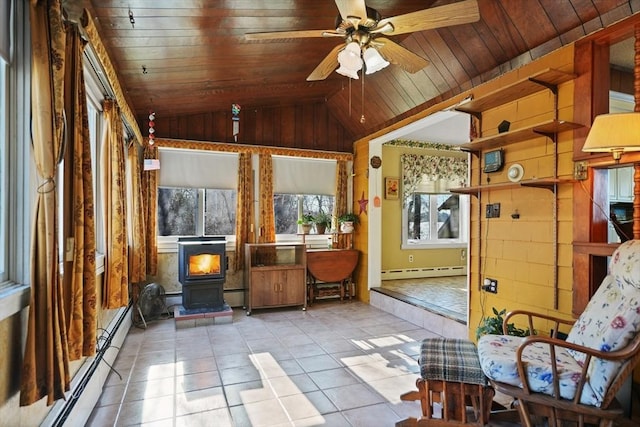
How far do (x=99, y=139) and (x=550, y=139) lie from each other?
3611 millimetres

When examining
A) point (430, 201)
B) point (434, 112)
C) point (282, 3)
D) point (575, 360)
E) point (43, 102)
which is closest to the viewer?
point (43, 102)

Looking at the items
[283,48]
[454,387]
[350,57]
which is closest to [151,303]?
[283,48]

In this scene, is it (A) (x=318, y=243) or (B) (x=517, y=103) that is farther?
(A) (x=318, y=243)

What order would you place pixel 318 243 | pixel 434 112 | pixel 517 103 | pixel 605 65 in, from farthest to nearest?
pixel 318 243 → pixel 434 112 → pixel 517 103 → pixel 605 65

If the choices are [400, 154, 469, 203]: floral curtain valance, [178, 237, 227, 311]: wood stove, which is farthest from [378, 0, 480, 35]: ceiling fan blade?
[400, 154, 469, 203]: floral curtain valance

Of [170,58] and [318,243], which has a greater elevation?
[170,58]

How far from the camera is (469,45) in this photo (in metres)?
3.20

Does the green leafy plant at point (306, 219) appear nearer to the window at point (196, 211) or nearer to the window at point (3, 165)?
the window at point (196, 211)

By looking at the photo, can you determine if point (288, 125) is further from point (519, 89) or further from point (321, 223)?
point (519, 89)

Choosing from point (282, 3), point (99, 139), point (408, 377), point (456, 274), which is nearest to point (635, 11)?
point (282, 3)

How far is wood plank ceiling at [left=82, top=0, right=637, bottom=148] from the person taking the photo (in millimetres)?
2502

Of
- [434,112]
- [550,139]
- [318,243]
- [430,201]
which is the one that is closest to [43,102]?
[550,139]

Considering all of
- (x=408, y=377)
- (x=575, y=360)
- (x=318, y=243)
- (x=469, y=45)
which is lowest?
(x=408, y=377)

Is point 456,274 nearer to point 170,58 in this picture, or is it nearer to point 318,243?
point 318,243
